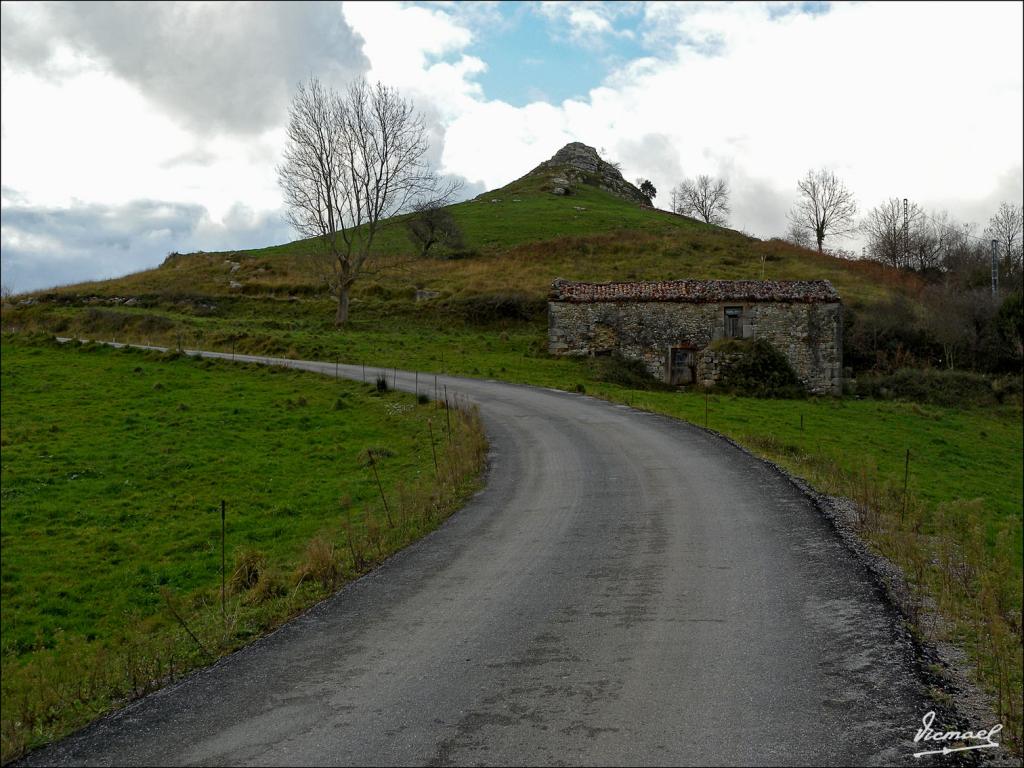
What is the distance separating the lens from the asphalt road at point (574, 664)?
18.3ft

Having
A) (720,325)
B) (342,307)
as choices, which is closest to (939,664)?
(720,325)

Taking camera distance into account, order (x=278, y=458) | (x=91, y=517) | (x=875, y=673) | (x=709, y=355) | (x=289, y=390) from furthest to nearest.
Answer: (x=709, y=355)
(x=289, y=390)
(x=278, y=458)
(x=91, y=517)
(x=875, y=673)

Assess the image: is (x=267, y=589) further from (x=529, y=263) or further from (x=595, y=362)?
(x=529, y=263)

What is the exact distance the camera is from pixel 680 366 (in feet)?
118

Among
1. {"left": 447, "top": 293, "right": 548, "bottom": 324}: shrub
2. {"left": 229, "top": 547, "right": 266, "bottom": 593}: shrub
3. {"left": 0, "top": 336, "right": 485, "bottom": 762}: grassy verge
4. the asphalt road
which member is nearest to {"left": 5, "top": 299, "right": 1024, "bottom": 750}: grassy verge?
{"left": 447, "top": 293, "right": 548, "bottom": 324}: shrub

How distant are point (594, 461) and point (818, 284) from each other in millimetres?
24388

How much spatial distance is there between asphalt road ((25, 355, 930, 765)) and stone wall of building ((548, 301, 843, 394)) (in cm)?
2422

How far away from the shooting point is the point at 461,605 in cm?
876

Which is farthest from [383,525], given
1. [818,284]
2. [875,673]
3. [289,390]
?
[818,284]

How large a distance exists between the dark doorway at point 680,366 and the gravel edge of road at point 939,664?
2491cm

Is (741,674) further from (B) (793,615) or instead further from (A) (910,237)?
(A) (910,237)

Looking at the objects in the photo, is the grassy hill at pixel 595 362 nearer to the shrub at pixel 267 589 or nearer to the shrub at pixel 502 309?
the shrub at pixel 502 309

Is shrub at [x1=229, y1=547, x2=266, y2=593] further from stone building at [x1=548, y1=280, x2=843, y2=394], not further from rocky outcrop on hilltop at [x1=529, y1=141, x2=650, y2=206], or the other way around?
rocky outcrop on hilltop at [x1=529, y1=141, x2=650, y2=206]

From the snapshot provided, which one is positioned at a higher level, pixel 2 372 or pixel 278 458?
pixel 2 372
